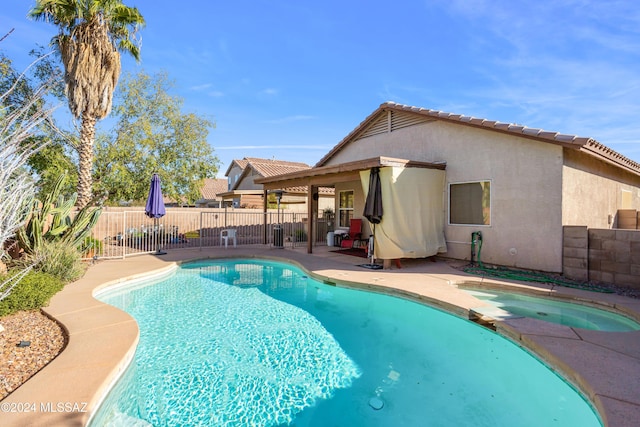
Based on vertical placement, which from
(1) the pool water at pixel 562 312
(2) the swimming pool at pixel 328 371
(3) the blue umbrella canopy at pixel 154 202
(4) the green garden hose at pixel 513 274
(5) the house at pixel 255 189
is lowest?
(2) the swimming pool at pixel 328 371

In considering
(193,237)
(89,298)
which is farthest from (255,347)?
(193,237)

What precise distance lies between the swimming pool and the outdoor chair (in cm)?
603

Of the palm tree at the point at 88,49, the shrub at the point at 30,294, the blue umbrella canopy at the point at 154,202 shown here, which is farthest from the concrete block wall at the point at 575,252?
the palm tree at the point at 88,49

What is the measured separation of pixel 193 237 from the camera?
18.1 m

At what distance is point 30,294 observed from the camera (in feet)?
17.4

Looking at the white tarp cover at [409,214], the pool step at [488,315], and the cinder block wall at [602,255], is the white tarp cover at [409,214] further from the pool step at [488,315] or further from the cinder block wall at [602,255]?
the pool step at [488,315]

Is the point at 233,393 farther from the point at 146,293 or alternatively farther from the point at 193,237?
the point at 193,237

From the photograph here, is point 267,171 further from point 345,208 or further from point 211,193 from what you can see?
point 211,193

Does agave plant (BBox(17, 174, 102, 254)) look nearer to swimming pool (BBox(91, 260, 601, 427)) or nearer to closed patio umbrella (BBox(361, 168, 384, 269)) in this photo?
swimming pool (BBox(91, 260, 601, 427))

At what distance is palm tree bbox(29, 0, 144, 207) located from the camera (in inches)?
455

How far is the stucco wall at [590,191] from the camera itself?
26.0 ft

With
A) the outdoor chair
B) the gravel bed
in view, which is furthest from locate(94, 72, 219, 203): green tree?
the gravel bed

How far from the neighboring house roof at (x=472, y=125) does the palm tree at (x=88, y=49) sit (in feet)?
31.7

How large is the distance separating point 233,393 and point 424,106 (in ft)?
34.5
